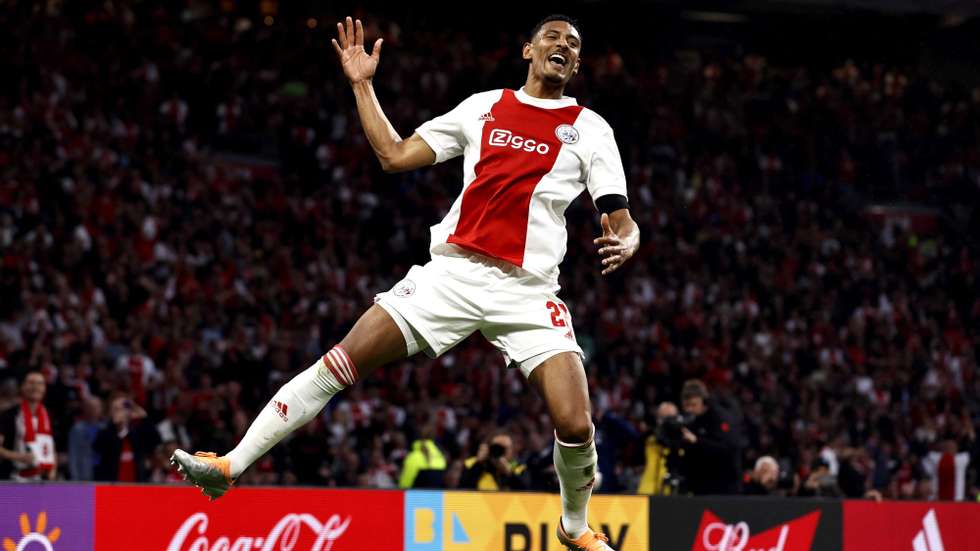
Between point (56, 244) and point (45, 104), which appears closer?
point (56, 244)

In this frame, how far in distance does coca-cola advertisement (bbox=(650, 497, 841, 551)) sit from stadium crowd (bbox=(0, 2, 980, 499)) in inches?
78.2

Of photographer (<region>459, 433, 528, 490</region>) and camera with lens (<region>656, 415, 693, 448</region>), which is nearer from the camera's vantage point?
photographer (<region>459, 433, 528, 490</region>)

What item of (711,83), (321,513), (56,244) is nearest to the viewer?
(321,513)

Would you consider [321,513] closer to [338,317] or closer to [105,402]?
[105,402]

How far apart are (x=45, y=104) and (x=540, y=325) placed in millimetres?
13756

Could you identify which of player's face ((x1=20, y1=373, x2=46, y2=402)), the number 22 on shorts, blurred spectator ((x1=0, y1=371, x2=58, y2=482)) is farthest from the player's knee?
player's face ((x1=20, y1=373, x2=46, y2=402))

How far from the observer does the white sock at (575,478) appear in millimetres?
6031

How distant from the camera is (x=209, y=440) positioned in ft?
43.7

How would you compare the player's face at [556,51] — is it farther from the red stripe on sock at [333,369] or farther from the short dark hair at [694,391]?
the short dark hair at [694,391]

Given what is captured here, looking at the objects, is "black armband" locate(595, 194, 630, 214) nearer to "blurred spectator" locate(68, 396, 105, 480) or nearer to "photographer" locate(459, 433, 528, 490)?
"photographer" locate(459, 433, 528, 490)

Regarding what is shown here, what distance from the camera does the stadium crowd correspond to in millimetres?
14781

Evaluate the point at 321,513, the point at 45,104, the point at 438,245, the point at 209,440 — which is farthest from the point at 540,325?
the point at 45,104

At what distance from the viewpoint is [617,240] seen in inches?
223

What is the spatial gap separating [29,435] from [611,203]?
725 cm
